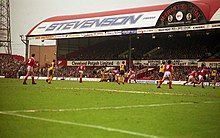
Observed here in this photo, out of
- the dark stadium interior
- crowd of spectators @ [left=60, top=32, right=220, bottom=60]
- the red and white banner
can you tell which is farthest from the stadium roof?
the red and white banner

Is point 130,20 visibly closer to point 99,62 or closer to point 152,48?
point 152,48

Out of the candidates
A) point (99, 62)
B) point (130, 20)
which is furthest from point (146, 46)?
point (99, 62)

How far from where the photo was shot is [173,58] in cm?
2472

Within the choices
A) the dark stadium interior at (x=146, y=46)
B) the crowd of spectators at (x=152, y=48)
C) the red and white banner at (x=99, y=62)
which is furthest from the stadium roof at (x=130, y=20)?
the red and white banner at (x=99, y=62)

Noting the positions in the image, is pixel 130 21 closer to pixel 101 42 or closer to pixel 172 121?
pixel 101 42

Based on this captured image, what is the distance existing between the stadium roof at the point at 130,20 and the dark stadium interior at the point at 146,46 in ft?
3.63

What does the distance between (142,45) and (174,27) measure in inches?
419

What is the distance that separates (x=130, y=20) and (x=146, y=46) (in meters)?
3.54

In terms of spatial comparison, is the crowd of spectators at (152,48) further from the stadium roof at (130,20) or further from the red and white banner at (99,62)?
the stadium roof at (130,20)

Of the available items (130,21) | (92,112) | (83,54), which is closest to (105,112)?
(92,112)

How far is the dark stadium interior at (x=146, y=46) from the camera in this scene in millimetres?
21325

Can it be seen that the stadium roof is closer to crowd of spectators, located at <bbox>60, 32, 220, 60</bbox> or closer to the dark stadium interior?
the dark stadium interior

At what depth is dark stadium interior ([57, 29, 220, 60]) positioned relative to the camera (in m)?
21.3

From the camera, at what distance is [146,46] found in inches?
1201
